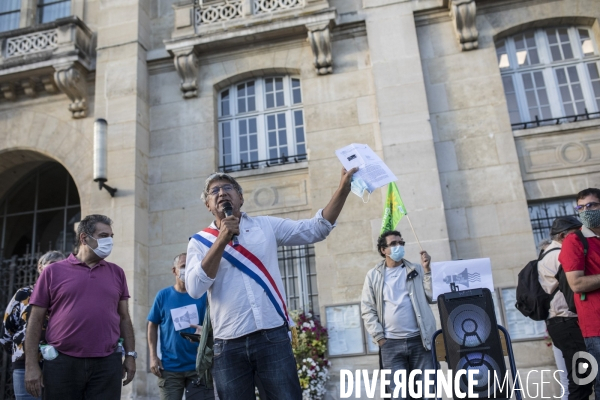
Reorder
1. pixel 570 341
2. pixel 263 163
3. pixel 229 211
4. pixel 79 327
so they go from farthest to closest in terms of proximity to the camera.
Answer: pixel 263 163 < pixel 570 341 < pixel 79 327 < pixel 229 211

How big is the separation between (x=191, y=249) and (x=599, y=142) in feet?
28.4

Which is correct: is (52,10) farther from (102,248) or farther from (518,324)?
(518,324)

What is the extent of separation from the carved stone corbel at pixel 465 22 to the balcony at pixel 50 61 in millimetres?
7670

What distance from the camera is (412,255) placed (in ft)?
30.8

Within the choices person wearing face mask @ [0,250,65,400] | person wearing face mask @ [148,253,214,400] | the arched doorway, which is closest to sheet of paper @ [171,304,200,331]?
person wearing face mask @ [148,253,214,400]

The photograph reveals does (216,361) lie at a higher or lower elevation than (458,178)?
lower

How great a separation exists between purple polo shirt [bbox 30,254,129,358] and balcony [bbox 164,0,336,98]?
7542mm

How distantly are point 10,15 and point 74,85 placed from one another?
3441mm

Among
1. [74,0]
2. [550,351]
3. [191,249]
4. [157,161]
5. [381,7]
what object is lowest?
[550,351]

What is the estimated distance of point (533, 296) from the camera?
5664 millimetres

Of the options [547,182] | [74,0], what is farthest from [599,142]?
[74,0]

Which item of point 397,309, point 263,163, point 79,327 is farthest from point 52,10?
point 397,309

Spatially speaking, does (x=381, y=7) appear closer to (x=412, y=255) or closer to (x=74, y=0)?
(x=412, y=255)

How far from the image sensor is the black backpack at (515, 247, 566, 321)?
18.4 feet
